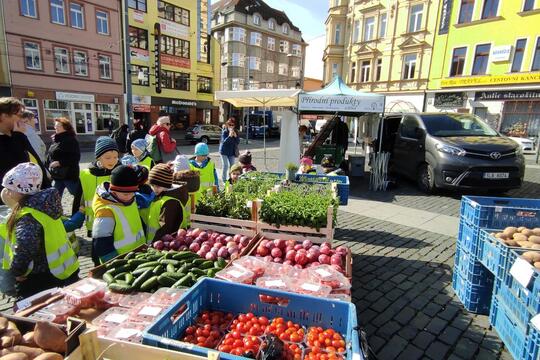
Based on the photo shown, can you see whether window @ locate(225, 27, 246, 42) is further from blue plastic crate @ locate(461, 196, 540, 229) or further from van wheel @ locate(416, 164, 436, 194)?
blue plastic crate @ locate(461, 196, 540, 229)

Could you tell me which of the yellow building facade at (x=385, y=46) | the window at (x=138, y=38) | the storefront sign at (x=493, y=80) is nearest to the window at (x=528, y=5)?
the storefront sign at (x=493, y=80)

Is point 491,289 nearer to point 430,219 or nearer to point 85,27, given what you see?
point 430,219

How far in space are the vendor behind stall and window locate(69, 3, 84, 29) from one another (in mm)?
26664

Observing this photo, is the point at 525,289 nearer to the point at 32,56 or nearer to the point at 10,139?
the point at 10,139

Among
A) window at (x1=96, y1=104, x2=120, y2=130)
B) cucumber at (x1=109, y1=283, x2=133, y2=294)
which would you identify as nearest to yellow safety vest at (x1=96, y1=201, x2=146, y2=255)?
cucumber at (x1=109, y1=283, x2=133, y2=294)

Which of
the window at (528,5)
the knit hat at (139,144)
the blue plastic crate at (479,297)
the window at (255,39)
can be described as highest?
the window at (255,39)

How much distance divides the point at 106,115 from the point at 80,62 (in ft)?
14.4

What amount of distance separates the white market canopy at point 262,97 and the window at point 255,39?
36094 millimetres

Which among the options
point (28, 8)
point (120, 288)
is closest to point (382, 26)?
point (28, 8)

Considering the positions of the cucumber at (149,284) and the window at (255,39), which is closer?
the cucumber at (149,284)

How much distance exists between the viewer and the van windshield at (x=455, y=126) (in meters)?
8.41

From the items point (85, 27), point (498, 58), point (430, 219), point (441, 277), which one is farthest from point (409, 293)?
point (85, 27)

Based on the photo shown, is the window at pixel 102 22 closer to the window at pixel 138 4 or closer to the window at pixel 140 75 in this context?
the window at pixel 138 4

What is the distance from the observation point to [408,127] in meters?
9.57
